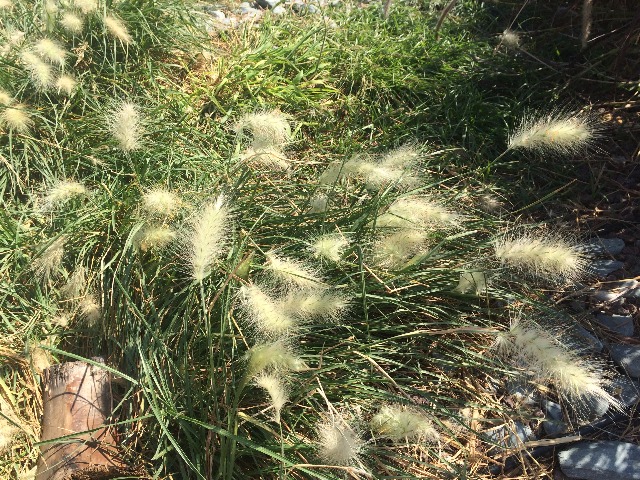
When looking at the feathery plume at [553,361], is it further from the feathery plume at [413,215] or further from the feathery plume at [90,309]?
the feathery plume at [90,309]

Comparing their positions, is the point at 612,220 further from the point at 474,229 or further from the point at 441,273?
the point at 441,273

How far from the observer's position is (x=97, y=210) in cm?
236

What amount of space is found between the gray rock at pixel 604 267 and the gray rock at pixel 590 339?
0.27m

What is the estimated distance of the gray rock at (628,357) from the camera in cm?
225

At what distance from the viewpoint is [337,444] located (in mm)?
1690

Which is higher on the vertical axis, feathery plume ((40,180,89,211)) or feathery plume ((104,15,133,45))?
feathery plume ((104,15,133,45))

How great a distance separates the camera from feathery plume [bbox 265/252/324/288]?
1.90 m

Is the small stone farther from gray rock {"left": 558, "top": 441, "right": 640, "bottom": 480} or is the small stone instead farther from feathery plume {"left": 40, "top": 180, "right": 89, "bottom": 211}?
feathery plume {"left": 40, "top": 180, "right": 89, "bottom": 211}

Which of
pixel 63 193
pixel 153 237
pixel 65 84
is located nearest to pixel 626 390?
pixel 153 237

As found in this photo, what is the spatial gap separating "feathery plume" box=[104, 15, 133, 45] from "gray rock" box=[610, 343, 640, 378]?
7.09ft

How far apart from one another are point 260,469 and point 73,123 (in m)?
1.58

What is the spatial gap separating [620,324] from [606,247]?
341 millimetres

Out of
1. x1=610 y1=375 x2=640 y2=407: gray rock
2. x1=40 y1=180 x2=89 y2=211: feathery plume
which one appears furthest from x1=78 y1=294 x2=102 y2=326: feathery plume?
x1=610 y1=375 x2=640 y2=407: gray rock

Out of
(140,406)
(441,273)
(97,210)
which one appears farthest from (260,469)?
(97,210)
